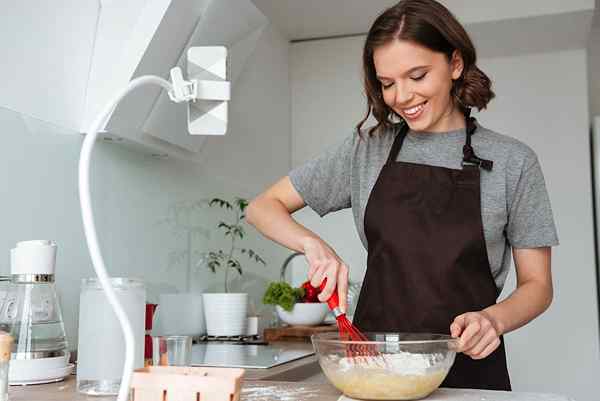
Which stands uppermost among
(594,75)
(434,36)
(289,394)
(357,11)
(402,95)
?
(357,11)

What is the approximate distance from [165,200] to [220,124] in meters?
1.06

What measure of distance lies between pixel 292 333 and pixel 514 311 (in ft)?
4.13

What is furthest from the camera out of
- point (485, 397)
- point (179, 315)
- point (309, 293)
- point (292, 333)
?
point (309, 293)

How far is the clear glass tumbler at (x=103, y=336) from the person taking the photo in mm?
1051

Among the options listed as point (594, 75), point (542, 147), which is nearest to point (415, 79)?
point (542, 147)

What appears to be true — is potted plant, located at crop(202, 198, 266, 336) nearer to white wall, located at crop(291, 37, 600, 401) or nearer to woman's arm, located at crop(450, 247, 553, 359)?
white wall, located at crop(291, 37, 600, 401)

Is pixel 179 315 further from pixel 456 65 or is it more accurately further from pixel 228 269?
pixel 456 65

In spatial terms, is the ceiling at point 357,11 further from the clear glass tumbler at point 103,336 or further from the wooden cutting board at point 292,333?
the clear glass tumbler at point 103,336

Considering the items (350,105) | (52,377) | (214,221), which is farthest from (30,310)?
(350,105)

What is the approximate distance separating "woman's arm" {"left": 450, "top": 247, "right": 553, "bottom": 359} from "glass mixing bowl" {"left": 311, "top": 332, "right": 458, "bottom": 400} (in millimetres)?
69

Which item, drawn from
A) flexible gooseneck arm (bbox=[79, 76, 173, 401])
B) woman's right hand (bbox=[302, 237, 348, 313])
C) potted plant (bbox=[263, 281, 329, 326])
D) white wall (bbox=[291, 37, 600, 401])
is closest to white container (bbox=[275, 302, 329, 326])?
potted plant (bbox=[263, 281, 329, 326])

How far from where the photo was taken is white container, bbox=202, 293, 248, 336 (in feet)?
7.07

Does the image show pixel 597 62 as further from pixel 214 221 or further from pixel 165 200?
pixel 165 200

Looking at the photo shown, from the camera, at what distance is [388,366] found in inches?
35.6
